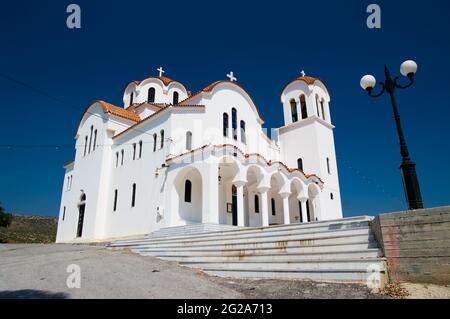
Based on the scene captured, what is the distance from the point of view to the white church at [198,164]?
654 inches

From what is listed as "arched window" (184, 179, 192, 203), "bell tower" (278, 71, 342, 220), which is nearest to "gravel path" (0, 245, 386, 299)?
"arched window" (184, 179, 192, 203)

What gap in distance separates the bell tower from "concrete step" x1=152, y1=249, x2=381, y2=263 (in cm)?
1381

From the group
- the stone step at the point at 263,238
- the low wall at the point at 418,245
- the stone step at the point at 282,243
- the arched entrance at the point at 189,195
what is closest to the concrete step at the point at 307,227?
the stone step at the point at 263,238

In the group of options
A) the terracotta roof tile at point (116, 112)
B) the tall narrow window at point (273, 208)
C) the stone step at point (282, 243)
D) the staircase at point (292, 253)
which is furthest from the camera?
the terracotta roof tile at point (116, 112)

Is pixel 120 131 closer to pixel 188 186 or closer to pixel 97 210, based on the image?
pixel 97 210

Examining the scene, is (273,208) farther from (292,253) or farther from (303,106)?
(292,253)

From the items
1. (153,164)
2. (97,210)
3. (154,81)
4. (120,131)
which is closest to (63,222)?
(97,210)

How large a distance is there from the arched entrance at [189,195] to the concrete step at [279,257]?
6.40 m

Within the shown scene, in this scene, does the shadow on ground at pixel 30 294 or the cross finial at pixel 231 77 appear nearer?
the shadow on ground at pixel 30 294

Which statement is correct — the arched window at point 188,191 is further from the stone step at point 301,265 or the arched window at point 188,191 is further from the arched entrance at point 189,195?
the stone step at point 301,265

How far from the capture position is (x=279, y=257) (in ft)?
24.7

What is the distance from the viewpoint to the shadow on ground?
514 cm
